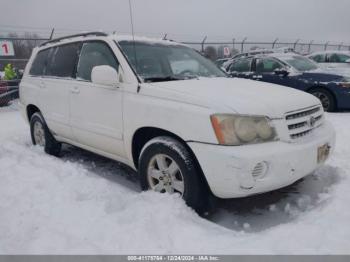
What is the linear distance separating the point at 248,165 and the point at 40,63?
4.03 metres

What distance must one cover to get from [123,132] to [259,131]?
1.45m

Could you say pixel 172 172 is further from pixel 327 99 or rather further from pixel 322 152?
pixel 327 99

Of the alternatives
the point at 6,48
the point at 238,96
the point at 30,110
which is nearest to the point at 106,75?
the point at 238,96

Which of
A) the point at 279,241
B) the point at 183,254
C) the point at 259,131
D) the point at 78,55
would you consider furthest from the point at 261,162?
the point at 78,55

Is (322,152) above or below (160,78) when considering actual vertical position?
below

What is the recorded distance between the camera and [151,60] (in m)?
3.79

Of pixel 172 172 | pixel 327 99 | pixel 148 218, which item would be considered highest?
pixel 172 172

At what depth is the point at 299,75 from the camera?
8188 mm

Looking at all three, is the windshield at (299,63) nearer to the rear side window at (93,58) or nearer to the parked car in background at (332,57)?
the parked car in background at (332,57)

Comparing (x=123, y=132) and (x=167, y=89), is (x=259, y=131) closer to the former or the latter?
(x=167, y=89)

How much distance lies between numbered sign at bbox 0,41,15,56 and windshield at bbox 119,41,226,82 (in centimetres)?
1020

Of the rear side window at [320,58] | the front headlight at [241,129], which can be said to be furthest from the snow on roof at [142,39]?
the rear side window at [320,58]

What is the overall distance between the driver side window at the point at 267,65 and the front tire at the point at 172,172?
647 cm

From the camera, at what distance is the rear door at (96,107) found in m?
3.57
